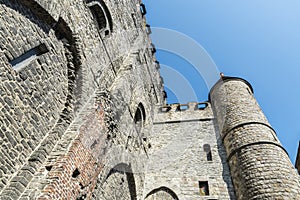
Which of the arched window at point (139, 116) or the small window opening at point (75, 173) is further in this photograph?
the arched window at point (139, 116)

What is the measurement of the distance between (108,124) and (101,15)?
161 inches

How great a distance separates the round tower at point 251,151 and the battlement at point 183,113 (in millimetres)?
1147

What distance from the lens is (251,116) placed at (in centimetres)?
1030

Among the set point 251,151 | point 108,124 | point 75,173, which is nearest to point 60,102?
point 108,124

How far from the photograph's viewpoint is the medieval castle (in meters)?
4.46

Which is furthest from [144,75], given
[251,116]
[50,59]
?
[50,59]

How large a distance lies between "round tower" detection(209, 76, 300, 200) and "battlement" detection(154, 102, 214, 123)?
3.76 feet

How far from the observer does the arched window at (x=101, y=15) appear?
8166mm

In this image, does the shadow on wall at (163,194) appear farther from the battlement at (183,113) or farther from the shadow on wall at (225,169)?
the battlement at (183,113)

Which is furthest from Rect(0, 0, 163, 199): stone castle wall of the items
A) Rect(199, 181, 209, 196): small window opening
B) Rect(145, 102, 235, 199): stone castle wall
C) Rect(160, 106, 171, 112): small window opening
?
Rect(160, 106, 171, 112): small window opening

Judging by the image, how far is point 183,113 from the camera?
1376 cm

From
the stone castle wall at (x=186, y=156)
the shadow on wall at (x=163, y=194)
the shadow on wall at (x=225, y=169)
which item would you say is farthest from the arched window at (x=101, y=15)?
the shadow on wall at (x=225, y=169)

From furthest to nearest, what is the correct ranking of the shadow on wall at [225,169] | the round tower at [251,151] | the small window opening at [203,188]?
1. the small window opening at [203,188]
2. the shadow on wall at [225,169]
3. the round tower at [251,151]

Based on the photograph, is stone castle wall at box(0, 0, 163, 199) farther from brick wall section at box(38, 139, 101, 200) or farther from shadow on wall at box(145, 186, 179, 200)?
shadow on wall at box(145, 186, 179, 200)
